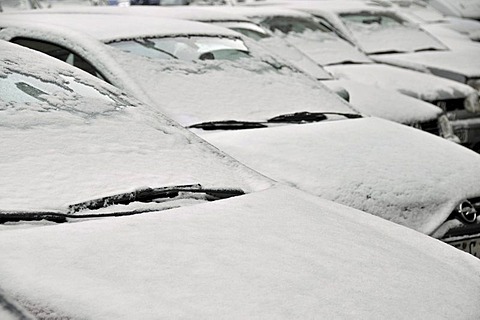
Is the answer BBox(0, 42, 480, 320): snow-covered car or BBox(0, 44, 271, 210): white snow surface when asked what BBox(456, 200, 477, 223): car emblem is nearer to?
BBox(0, 42, 480, 320): snow-covered car

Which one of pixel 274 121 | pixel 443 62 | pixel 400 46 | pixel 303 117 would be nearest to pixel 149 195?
pixel 274 121

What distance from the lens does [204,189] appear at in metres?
3.13

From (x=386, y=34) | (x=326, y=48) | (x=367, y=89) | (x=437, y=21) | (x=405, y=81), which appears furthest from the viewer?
(x=437, y=21)

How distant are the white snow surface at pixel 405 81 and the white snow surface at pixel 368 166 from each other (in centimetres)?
264

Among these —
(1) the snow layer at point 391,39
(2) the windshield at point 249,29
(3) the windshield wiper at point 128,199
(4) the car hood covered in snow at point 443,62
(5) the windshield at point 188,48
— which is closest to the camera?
(3) the windshield wiper at point 128,199

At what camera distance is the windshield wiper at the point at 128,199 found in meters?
2.63

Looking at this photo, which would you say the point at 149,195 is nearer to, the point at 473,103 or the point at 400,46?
the point at 473,103

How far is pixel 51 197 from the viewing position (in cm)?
274

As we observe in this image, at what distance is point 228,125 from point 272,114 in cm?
34

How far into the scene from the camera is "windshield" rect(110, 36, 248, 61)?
496 cm

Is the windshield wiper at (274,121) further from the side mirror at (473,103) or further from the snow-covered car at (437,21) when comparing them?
the snow-covered car at (437,21)

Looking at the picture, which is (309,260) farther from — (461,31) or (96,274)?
(461,31)

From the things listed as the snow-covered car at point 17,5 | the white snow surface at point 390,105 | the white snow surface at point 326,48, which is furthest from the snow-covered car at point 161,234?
the snow-covered car at point 17,5

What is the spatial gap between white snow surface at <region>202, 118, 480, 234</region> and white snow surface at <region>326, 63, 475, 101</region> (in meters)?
2.64
